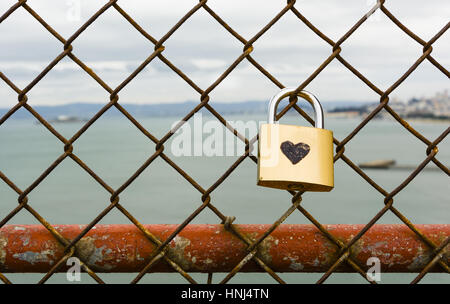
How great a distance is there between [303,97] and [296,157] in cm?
24

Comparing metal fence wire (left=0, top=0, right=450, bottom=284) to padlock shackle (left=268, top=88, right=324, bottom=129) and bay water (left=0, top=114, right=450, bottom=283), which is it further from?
bay water (left=0, top=114, right=450, bottom=283)

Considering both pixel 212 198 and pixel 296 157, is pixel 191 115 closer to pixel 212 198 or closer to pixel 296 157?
pixel 296 157

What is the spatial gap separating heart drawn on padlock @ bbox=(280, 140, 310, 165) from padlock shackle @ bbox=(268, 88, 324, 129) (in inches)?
5.3

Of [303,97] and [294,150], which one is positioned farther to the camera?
[303,97]

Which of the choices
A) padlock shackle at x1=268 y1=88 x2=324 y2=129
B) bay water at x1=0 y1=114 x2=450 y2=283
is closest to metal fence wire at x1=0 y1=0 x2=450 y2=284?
padlock shackle at x1=268 y1=88 x2=324 y2=129

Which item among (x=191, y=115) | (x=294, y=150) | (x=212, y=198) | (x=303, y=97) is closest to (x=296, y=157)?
(x=294, y=150)

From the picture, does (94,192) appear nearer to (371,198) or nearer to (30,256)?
(371,198)

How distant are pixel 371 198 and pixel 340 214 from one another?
890 centimetres

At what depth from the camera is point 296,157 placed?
1269mm

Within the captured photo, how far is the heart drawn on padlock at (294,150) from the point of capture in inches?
49.8

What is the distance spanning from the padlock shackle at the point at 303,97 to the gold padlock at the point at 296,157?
0.12 metres

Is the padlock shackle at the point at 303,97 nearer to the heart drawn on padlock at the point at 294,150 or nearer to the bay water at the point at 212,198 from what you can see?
the heart drawn on padlock at the point at 294,150

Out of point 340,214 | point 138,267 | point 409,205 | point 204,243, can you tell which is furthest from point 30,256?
point 409,205
